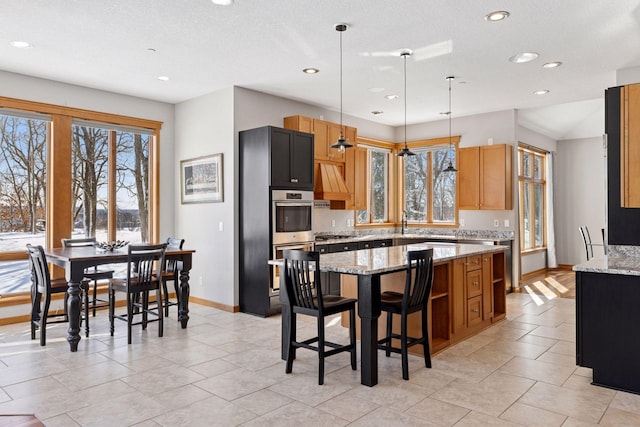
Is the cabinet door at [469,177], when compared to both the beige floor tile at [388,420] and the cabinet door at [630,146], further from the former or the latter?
the beige floor tile at [388,420]

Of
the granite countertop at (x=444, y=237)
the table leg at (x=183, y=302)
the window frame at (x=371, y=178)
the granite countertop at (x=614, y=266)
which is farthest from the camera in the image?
the window frame at (x=371, y=178)

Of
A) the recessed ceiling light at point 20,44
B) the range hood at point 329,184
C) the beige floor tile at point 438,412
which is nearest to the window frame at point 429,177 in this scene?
the range hood at point 329,184

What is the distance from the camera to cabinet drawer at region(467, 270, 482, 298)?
4.47 metres

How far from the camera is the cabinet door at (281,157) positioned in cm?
541

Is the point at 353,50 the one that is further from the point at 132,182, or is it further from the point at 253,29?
the point at 132,182

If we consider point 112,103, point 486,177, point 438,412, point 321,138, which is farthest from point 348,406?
point 486,177

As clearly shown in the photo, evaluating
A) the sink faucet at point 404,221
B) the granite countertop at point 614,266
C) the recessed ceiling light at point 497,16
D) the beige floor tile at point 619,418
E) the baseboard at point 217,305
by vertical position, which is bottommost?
the beige floor tile at point 619,418

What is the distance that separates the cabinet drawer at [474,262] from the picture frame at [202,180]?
3143 mm

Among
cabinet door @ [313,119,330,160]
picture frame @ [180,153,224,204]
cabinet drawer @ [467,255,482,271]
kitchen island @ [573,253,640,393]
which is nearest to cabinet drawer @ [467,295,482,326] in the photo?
cabinet drawer @ [467,255,482,271]

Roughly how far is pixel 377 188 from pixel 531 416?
19.0 feet

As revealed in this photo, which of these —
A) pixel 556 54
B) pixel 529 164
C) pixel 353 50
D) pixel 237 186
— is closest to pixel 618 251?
pixel 556 54

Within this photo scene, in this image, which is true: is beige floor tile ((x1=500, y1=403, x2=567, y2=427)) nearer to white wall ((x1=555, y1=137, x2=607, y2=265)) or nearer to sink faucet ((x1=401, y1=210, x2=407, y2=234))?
sink faucet ((x1=401, y1=210, x2=407, y2=234))

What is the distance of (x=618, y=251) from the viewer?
3.57 metres

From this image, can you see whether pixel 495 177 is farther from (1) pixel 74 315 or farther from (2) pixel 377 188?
(1) pixel 74 315
